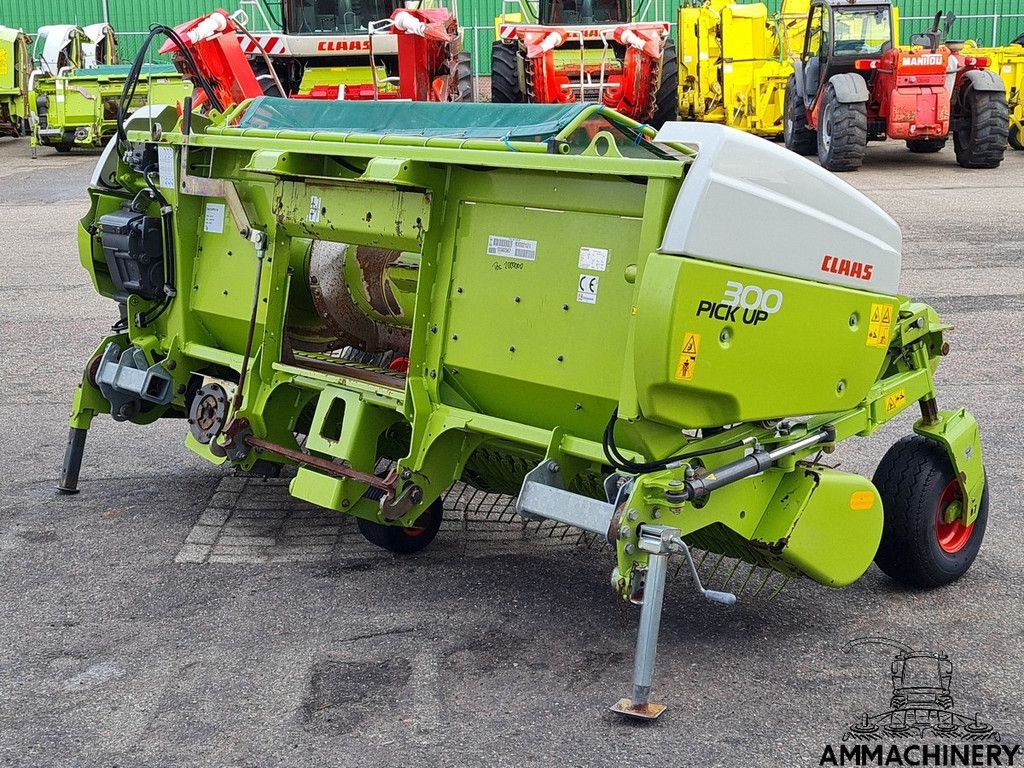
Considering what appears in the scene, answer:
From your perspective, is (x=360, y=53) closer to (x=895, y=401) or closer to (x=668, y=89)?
(x=668, y=89)

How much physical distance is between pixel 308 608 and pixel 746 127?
16073 millimetres

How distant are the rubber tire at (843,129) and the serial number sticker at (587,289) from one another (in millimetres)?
12163

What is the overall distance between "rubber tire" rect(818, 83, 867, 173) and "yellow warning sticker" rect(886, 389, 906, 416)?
11618 millimetres

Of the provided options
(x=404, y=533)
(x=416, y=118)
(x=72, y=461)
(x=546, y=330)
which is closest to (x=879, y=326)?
(x=546, y=330)

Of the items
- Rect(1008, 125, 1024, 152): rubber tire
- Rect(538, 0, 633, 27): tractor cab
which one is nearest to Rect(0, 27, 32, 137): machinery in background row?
Rect(538, 0, 633, 27): tractor cab

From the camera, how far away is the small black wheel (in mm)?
4668

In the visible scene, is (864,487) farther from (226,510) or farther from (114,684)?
(226,510)

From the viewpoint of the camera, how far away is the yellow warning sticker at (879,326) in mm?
3779

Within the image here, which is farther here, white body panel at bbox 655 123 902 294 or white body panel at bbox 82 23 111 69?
white body panel at bbox 82 23 111 69

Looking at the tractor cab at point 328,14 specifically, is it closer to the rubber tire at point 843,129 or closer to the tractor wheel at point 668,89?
the tractor wheel at point 668,89

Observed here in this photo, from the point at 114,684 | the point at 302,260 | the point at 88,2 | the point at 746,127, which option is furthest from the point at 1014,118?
the point at 88,2

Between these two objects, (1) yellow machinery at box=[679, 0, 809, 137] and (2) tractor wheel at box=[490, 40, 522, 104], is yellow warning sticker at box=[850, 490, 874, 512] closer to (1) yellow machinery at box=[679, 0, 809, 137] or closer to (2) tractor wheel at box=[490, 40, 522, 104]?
(2) tractor wheel at box=[490, 40, 522, 104]

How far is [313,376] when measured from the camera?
453cm

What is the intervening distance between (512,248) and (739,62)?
15533 millimetres
